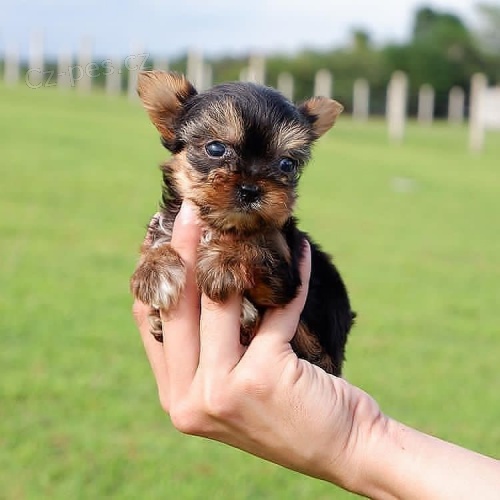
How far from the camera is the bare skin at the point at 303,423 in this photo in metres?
2.35

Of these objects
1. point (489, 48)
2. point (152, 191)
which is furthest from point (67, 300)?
point (489, 48)

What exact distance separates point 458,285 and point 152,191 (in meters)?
7.28

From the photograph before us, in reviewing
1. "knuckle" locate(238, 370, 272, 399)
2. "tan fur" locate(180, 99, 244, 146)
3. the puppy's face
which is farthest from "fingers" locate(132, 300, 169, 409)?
"tan fur" locate(180, 99, 244, 146)

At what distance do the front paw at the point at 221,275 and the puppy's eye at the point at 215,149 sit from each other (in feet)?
1.27

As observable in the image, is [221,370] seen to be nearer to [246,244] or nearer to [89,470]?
[246,244]

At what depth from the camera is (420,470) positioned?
2344mm

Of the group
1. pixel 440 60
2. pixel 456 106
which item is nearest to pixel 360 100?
pixel 456 106

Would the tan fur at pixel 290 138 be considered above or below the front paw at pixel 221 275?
above

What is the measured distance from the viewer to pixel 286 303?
276cm

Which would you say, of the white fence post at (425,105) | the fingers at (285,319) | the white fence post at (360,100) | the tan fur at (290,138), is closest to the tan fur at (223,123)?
the tan fur at (290,138)

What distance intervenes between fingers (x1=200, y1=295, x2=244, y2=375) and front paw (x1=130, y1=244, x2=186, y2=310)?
0.14m

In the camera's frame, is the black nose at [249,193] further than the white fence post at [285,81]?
No

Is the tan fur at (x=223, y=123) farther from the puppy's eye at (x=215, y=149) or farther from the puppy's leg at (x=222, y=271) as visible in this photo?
the puppy's leg at (x=222, y=271)

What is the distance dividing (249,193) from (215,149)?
32 centimetres
